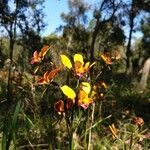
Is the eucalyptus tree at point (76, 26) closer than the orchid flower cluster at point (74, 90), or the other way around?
the orchid flower cluster at point (74, 90)

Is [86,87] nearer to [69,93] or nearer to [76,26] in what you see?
[69,93]

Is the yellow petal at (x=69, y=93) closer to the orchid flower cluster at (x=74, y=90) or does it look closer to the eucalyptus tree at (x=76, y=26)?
the orchid flower cluster at (x=74, y=90)

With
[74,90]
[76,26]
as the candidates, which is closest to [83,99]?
[74,90]

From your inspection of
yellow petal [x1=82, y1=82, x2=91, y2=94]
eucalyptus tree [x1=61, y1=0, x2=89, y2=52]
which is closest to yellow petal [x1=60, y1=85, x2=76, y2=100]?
yellow petal [x1=82, y1=82, x2=91, y2=94]

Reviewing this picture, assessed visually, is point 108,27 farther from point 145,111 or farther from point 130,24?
point 145,111

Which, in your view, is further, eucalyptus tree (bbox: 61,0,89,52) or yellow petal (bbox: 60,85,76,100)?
eucalyptus tree (bbox: 61,0,89,52)

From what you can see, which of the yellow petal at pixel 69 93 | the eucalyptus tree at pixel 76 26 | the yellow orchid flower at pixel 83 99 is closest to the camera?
the yellow petal at pixel 69 93

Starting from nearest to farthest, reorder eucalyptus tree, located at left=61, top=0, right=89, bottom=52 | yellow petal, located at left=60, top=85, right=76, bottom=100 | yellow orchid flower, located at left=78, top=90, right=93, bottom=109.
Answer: yellow petal, located at left=60, top=85, right=76, bottom=100, yellow orchid flower, located at left=78, top=90, right=93, bottom=109, eucalyptus tree, located at left=61, top=0, right=89, bottom=52

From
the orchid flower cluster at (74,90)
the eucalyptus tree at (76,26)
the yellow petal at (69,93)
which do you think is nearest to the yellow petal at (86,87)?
the orchid flower cluster at (74,90)

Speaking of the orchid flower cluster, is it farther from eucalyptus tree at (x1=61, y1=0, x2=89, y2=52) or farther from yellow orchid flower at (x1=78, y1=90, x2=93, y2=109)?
eucalyptus tree at (x1=61, y1=0, x2=89, y2=52)

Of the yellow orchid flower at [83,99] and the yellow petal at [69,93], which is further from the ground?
the yellow petal at [69,93]

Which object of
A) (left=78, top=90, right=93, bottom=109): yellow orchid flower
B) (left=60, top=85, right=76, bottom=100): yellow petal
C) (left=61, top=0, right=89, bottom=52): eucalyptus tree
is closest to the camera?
(left=60, top=85, right=76, bottom=100): yellow petal
